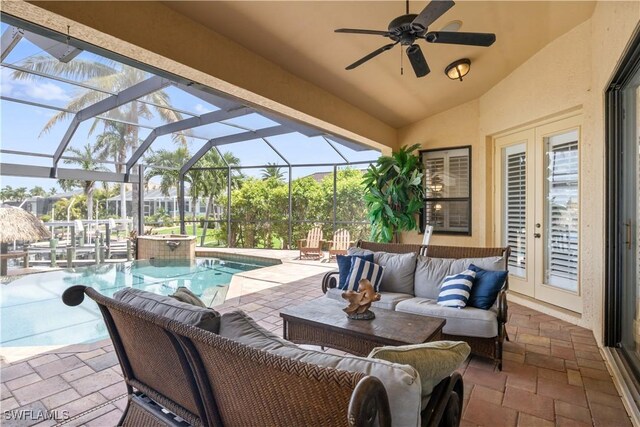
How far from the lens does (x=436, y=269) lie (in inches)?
137

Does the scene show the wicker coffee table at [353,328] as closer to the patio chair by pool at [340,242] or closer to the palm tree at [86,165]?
the patio chair by pool at [340,242]

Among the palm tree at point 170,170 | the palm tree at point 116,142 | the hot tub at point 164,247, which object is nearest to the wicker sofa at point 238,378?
the palm tree at point 116,142

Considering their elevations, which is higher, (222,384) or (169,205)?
(169,205)

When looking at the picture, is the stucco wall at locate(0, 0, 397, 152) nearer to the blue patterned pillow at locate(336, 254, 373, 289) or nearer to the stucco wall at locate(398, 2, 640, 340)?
the blue patterned pillow at locate(336, 254, 373, 289)

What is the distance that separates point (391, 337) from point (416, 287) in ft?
4.45

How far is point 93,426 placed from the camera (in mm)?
2018

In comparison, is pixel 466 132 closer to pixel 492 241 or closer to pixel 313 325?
pixel 492 241

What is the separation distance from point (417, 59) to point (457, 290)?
2128 millimetres

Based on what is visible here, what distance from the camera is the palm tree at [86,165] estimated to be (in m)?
8.08

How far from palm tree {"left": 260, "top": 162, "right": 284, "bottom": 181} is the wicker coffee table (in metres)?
7.81

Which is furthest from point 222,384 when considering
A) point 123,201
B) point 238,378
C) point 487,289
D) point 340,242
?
point 123,201

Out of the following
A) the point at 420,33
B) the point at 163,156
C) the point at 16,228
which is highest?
the point at 163,156

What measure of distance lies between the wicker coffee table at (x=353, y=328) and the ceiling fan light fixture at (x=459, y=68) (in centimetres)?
333

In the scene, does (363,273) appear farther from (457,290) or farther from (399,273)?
(457,290)
